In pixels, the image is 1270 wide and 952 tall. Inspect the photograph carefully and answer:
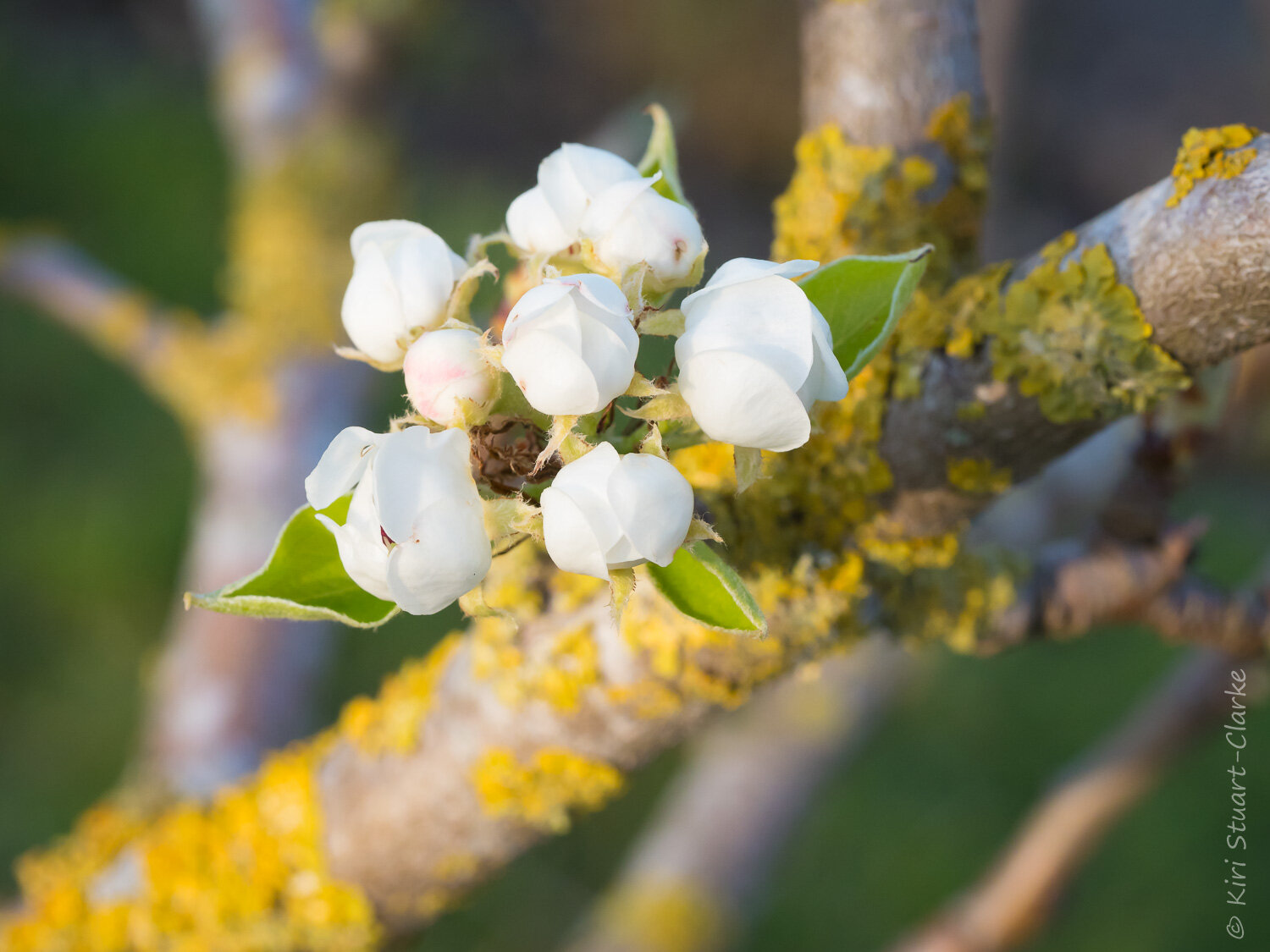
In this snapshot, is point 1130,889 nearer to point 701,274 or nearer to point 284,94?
point 701,274

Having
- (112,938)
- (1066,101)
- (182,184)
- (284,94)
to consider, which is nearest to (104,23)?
(182,184)

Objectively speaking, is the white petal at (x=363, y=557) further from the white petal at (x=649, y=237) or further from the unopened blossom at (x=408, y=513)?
the white petal at (x=649, y=237)

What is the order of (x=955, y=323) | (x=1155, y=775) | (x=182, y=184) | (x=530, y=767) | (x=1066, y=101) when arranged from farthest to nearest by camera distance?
(x=1066, y=101), (x=182, y=184), (x=1155, y=775), (x=530, y=767), (x=955, y=323)

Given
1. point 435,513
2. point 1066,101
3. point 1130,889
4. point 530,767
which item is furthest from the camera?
point 1066,101

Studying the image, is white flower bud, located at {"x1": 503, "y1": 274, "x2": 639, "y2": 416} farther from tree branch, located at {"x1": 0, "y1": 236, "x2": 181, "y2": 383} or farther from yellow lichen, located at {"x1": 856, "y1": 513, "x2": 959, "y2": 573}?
tree branch, located at {"x1": 0, "y1": 236, "x2": 181, "y2": 383}

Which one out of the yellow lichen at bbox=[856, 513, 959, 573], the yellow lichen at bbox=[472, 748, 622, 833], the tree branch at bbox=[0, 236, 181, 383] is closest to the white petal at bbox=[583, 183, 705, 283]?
the yellow lichen at bbox=[856, 513, 959, 573]

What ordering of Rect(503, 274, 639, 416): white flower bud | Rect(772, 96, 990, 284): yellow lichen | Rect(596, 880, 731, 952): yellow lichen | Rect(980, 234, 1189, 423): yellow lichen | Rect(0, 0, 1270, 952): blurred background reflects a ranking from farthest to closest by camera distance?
Rect(0, 0, 1270, 952): blurred background
Rect(596, 880, 731, 952): yellow lichen
Rect(772, 96, 990, 284): yellow lichen
Rect(980, 234, 1189, 423): yellow lichen
Rect(503, 274, 639, 416): white flower bud

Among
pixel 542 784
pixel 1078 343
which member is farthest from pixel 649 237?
pixel 542 784

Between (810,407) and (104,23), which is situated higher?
(104,23)

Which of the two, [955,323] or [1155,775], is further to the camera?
[1155,775]

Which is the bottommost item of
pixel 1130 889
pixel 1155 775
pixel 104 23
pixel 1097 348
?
pixel 1130 889
